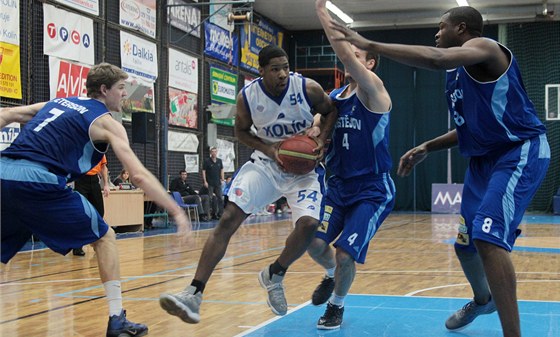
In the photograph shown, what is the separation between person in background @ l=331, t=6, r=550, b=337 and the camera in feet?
11.2

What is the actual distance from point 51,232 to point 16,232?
0.69 ft

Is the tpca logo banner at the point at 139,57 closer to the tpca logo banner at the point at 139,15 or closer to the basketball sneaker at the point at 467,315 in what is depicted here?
the tpca logo banner at the point at 139,15

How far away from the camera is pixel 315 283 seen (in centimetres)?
683

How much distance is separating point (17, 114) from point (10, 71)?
8.01 metres

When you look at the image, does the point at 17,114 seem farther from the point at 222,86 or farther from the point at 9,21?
the point at 222,86

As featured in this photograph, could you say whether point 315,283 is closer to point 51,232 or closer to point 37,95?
point 51,232

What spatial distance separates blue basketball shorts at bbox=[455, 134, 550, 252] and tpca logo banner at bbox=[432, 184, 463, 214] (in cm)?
1932

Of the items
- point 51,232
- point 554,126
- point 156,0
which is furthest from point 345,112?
point 554,126

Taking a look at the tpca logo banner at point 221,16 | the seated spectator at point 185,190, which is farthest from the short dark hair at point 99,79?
the tpca logo banner at point 221,16

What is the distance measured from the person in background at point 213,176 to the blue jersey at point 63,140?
42.6ft

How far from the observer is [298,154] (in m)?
4.64

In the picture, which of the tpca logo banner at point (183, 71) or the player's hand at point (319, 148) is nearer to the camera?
the player's hand at point (319, 148)

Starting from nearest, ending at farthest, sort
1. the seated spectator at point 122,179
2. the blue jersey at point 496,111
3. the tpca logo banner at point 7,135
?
the blue jersey at point 496,111, the tpca logo banner at point 7,135, the seated spectator at point 122,179

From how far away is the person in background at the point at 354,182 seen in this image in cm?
472
